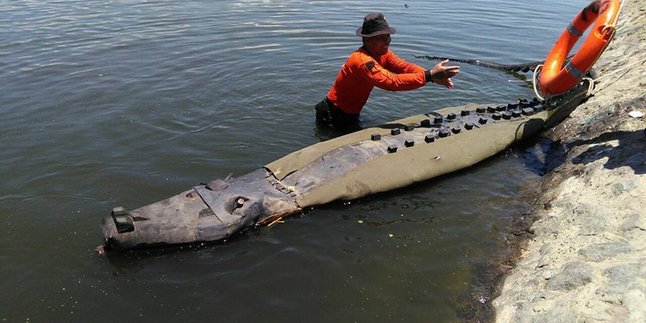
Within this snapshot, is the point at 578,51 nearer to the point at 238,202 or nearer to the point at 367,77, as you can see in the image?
the point at 367,77

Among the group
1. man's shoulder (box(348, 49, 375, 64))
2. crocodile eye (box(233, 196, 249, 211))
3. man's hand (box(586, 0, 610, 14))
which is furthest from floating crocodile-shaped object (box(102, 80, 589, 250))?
man's hand (box(586, 0, 610, 14))

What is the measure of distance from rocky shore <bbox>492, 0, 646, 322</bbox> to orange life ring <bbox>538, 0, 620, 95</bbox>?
2.72ft

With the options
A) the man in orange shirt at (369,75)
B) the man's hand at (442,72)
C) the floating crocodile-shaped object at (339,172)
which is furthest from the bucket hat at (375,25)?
the floating crocodile-shaped object at (339,172)

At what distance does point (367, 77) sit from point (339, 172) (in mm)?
1580

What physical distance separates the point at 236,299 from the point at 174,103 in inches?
210

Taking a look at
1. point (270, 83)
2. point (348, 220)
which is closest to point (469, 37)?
point (270, 83)

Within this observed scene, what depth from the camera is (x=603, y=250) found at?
385 centimetres

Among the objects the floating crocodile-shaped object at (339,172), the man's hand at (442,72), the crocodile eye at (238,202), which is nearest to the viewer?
the floating crocodile-shaped object at (339,172)

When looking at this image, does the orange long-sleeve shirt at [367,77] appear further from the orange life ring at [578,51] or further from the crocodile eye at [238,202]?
the crocodile eye at [238,202]

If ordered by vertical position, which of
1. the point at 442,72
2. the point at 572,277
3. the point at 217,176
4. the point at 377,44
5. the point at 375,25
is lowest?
the point at 217,176

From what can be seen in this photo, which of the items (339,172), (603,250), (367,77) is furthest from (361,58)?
(603,250)

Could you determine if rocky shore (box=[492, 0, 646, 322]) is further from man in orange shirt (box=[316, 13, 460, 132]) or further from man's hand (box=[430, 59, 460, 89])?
man in orange shirt (box=[316, 13, 460, 132])

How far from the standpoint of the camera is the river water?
13.8ft

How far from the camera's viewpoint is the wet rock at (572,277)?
11.9ft
